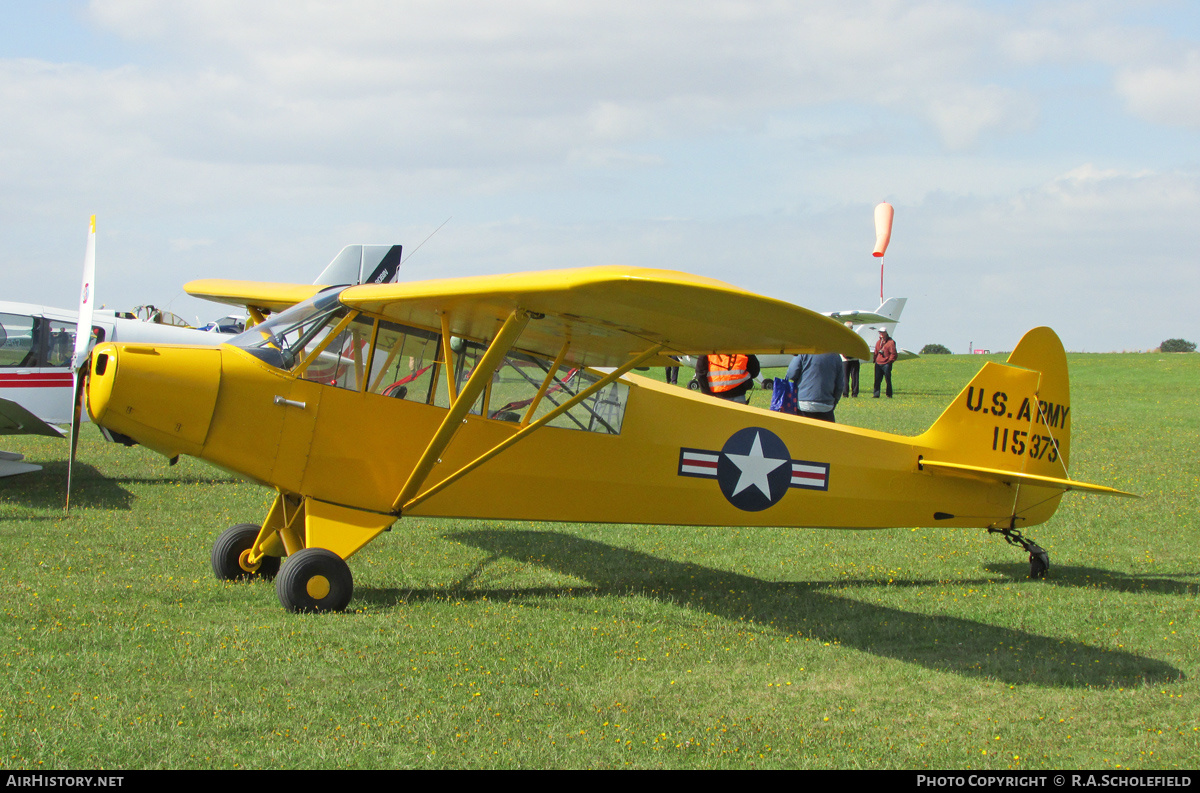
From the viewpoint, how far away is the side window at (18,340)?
39.3 ft

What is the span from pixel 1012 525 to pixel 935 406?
662 inches

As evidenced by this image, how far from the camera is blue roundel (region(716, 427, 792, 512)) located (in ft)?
23.9

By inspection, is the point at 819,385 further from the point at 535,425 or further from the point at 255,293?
the point at 255,293

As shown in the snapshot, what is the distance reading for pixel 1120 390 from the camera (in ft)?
102

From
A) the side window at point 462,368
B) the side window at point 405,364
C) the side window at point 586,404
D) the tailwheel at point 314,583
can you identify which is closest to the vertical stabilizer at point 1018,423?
the side window at point 586,404

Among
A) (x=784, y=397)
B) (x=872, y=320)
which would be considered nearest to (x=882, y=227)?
(x=872, y=320)

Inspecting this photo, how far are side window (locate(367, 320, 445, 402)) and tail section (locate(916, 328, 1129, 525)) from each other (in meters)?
4.14

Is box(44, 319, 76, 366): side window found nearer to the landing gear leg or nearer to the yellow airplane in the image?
the yellow airplane

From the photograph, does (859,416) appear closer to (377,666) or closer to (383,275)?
(383,275)

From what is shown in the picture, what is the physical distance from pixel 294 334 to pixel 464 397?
4.85ft

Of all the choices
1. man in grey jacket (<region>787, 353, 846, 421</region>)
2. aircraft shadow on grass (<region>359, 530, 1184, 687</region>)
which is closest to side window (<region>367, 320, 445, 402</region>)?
aircraft shadow on grass (<region>359, 530, 1184, 687</region>)

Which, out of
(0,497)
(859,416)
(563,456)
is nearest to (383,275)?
(0,497)

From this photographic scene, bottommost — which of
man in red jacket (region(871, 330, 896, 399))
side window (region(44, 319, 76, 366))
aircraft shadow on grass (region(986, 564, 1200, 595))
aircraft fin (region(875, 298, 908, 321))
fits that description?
aircraft shadow on grass (region(986, 564, 1200, 595))

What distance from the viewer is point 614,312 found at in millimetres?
5414
